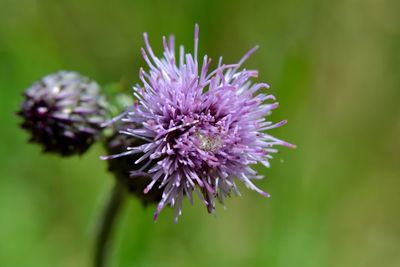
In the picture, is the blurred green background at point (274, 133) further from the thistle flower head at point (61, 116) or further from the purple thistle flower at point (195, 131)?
the purple thistle flower at point (195, 131)

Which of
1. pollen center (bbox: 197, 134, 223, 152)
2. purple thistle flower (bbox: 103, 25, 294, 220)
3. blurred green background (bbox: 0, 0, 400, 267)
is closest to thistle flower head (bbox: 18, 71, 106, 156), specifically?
purple thistle flower (bbox: 103, 25, 294, 220)

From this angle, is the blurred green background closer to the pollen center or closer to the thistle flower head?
the thistle flower head

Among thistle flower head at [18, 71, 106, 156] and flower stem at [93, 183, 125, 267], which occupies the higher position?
thistle flower head at [18, 71, 106, 156]

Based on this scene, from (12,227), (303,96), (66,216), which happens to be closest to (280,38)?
(303,96)

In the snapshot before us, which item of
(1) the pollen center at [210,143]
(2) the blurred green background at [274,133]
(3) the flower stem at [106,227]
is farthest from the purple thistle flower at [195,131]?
(2) the blurred green background at [274,133]

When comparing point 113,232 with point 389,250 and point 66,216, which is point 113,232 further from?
→ point 389,250

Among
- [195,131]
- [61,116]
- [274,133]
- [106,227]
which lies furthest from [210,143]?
[274,133]

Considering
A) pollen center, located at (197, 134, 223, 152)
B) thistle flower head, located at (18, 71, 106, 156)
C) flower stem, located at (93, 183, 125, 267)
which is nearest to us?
pollen center, located at (197, 134, 223, 152)
